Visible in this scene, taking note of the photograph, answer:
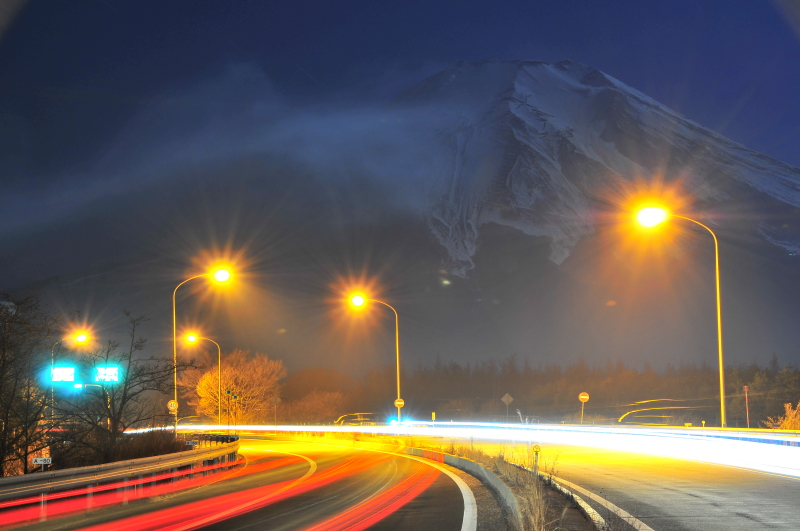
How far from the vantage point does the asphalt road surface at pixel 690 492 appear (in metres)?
10.8

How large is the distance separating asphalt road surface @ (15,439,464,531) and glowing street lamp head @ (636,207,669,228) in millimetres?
10100

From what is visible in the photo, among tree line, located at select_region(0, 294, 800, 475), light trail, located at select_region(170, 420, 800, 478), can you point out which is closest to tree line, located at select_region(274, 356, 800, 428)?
tree line, located at select_region(0, 294, 800, 475)

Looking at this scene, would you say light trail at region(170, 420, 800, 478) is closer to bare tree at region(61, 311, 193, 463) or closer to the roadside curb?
the roadside curb

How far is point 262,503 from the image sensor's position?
49.4ft

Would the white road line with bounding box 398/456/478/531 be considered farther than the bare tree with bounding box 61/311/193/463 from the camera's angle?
No

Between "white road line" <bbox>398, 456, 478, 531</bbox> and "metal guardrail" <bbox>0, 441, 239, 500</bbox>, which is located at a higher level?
"metal guardrail" <bbox>0, 441, 239, 500</bbox>

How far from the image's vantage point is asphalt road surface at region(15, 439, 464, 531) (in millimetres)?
12164

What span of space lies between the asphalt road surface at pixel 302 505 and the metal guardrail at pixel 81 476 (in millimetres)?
854

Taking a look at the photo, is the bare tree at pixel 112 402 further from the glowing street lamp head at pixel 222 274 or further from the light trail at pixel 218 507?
the light trail at pixel 218 507

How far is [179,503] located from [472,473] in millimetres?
8512

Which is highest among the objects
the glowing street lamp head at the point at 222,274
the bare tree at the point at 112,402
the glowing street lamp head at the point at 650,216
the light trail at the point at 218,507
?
the glowing street lamp head at the point at 650,216

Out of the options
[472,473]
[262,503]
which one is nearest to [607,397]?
[472,473]

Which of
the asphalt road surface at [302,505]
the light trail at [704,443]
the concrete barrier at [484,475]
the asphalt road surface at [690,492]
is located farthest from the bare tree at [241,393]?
the asphalt road surface at [690,492]

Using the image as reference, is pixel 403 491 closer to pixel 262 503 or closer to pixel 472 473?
pixel 262 503
